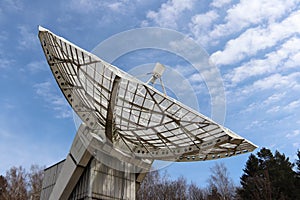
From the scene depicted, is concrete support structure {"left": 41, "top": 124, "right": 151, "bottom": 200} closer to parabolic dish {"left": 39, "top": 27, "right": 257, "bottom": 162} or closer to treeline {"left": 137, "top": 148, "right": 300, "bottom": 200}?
parabolic dish {"left": 39, "top": 27, "right": 257, "bottom": 162}

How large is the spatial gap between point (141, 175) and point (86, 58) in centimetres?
1241

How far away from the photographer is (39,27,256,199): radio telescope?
58.3 feet

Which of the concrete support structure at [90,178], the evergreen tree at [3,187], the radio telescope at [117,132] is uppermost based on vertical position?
the evergreen tree at [3,187]

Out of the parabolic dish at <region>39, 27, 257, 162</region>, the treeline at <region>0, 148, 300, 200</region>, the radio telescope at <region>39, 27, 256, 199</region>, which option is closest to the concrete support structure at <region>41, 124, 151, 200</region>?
the radio telescope at <region>39, 27, 256, 199</region>

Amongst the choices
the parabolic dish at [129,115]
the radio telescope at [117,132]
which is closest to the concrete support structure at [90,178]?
the radio telescope at [117,132]

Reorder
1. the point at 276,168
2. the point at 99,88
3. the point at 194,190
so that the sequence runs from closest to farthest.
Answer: the point at 99,88 < the point at 276,168 < the point at 194,190

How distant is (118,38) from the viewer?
53.5 feet

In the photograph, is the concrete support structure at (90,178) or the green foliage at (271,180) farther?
the green foliage at (271,180)

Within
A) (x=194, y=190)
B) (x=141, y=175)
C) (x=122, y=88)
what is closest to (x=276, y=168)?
(x=194, y=190)

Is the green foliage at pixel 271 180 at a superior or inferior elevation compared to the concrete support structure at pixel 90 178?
superior

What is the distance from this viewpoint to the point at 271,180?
151ft

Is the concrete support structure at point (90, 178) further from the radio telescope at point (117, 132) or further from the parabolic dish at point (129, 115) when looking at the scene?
the parabolic dish at point (129, 115)

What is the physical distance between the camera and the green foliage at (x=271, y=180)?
42.6m

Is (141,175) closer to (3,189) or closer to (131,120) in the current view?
(131,120)
